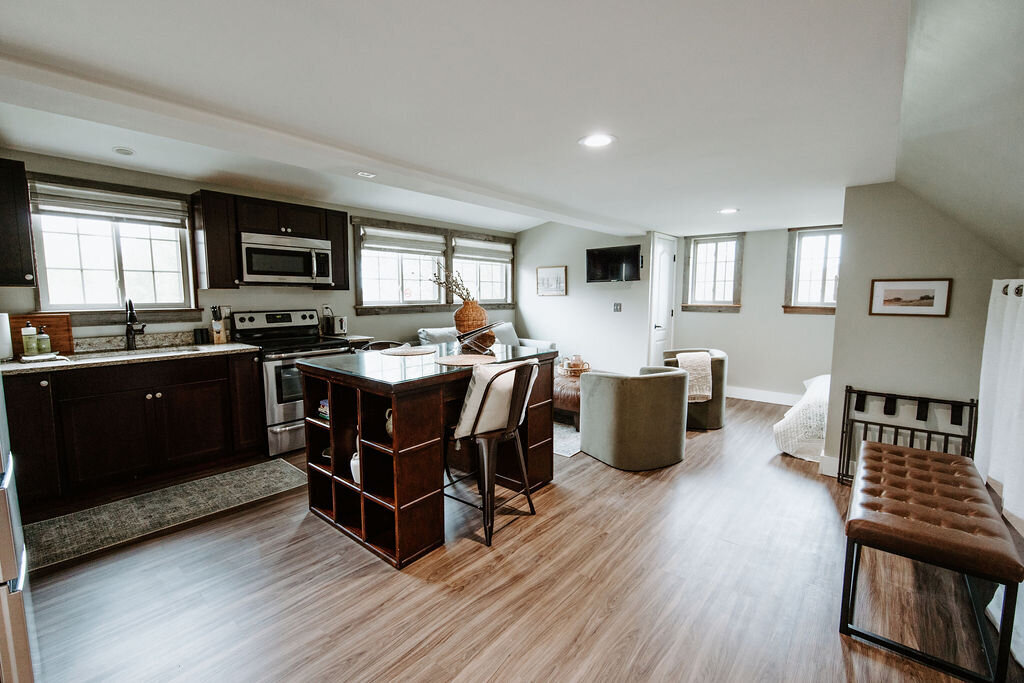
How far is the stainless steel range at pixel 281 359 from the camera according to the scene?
360 centimetres

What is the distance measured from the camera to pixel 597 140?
2.41 meters

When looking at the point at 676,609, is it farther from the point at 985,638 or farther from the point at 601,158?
the point at 601,158

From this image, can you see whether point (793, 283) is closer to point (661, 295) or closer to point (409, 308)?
point (661, 295)

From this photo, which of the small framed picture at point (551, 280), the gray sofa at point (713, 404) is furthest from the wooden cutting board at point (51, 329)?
the small framed picture at point (551, 280)

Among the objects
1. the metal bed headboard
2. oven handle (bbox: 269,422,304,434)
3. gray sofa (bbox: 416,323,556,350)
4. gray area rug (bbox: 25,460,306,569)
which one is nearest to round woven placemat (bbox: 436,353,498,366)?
gray area rug (bbox: 25,460,306,569)

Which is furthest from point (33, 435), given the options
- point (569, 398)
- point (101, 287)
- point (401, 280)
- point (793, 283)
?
point (793, 283)

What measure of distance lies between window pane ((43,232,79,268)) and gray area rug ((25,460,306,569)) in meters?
1.78

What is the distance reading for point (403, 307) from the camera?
17.6 ft

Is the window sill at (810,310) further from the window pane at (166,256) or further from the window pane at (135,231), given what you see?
the window pane at (135,231)

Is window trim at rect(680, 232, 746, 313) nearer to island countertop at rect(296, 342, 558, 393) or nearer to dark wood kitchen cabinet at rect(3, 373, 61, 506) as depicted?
island countertop at rect(296, 342, 558, 393)

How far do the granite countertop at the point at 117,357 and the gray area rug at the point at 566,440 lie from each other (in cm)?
272

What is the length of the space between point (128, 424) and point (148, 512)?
685mm

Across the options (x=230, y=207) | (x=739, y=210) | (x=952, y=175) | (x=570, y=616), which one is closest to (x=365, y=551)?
(x=570, y=616)

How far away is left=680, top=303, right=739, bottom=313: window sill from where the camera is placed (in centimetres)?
568
